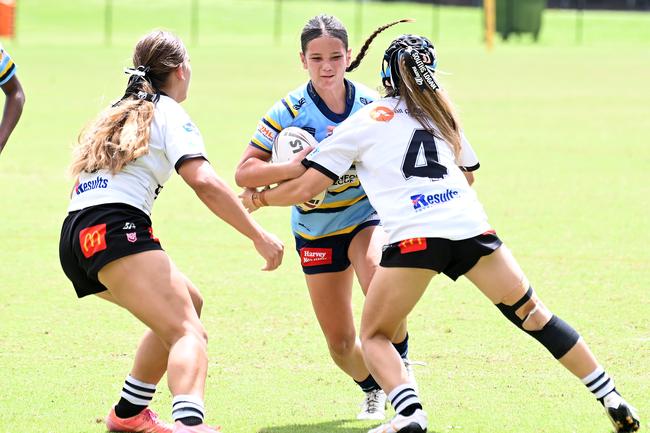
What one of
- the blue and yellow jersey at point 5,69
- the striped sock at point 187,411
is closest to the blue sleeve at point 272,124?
the striped sock at point 187,411

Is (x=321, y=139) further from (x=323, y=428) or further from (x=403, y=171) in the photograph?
(x=323, y=428)

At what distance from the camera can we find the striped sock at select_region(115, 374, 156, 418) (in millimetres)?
5688

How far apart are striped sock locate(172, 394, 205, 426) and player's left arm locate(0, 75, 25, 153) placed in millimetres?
2673

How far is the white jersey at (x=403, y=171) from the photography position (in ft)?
17.5

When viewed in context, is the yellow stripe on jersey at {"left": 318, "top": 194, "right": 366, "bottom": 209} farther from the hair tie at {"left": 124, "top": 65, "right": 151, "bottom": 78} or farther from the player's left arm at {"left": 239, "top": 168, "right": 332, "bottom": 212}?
the hair tie at {"left": 124, "top": 65, "right": 151, "bottom": 78}

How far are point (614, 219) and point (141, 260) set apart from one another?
7.97 m

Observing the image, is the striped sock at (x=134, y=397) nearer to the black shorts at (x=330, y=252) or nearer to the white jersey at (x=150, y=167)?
the white jersey at (x=150, y=167)

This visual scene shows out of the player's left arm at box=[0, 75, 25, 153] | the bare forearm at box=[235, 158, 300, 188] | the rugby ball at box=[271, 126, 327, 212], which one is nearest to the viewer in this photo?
the bare forearm at box=[235, 158, 300, 188]

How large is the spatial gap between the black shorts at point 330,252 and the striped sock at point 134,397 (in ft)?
3.98

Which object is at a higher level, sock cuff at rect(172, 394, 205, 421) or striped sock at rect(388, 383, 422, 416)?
sock cuff at rect(172, 394, 205, 421)

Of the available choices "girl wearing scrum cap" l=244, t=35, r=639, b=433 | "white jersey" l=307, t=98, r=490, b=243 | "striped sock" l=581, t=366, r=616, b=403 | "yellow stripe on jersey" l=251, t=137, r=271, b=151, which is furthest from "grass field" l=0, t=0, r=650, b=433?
"yellow stripe on jersey" l=251, t=137, r=271, b=151

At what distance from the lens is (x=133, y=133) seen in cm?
520

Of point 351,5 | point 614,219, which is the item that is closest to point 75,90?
point 614,219

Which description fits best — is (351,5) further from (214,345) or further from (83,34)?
(214,345)
